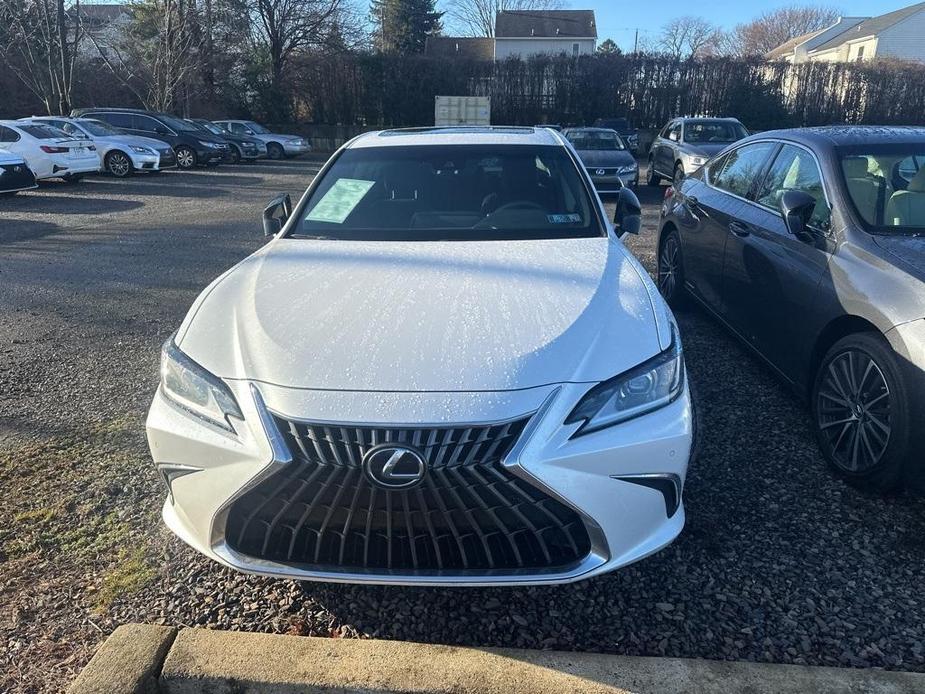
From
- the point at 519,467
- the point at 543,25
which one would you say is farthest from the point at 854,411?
the point at 543,25

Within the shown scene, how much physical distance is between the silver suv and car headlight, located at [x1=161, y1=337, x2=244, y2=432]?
42.8 ft

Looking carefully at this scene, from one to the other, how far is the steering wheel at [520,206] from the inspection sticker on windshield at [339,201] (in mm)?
785

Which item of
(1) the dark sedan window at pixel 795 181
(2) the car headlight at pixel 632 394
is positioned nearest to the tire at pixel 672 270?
(1) the dark sedan window at pixel 795 181

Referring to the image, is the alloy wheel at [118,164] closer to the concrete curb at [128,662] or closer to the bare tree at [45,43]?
the bare tree at [45,43]

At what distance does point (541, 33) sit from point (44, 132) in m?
53.6

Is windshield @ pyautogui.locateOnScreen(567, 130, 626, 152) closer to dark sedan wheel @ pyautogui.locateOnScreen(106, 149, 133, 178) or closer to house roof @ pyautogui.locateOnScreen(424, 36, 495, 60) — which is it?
dark sedan wheel @ pyautogui.locateOnScreen(106, 149, 133, 178)

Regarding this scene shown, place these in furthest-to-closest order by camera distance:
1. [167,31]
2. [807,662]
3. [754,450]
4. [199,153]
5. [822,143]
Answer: [167,31]
[199,153]
[822,143]
[754,450]
[807,662]

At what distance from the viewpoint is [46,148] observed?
1498 cm

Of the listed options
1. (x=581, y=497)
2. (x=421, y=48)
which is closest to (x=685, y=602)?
(x=581, y=497)

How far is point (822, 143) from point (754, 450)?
1.93m

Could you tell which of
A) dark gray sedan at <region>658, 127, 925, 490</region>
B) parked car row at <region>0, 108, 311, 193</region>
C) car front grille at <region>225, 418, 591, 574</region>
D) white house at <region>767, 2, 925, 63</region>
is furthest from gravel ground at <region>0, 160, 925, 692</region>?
white house at <region>767, 2, 925, 63</region>

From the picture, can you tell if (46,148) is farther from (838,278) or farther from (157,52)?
(838,278)

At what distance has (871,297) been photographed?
3164mm

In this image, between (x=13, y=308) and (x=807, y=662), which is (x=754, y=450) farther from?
(x=13, y=308)
